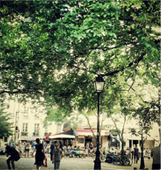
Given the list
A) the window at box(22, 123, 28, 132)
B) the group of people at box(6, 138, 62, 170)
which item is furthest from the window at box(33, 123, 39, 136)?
the group of people at box(6, 138, 62, 170)

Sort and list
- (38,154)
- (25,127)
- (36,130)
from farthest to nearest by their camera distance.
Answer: (36,130), (25,127), (38,154)

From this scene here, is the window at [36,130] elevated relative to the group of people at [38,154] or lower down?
lower down

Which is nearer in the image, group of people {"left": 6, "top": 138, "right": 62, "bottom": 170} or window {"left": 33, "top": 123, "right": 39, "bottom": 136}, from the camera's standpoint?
group of people {"left": 6, "top": 138, "right": 62, "bottom": 170}

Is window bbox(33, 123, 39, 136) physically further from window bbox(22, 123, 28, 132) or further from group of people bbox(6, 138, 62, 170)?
group of people bbox(6, 138, 62, 170)

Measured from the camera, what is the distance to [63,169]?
1678 centimetres

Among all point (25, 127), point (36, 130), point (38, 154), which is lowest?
point (36, 130)

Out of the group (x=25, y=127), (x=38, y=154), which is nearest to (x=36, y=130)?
(x=25, y=127)

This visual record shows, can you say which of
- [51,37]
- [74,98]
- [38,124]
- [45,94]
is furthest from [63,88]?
[38,124]

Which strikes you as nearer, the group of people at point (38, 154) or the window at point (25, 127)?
the group of people at point (38, 154)

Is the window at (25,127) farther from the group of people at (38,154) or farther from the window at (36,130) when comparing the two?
the group of people at (38,154)

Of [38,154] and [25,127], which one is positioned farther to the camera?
[25,127]

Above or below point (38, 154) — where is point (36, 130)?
below

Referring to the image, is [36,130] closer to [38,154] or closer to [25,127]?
[25,127]

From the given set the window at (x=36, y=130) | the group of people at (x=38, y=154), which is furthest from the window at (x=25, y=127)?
the group of people at (x=38, y=154)
